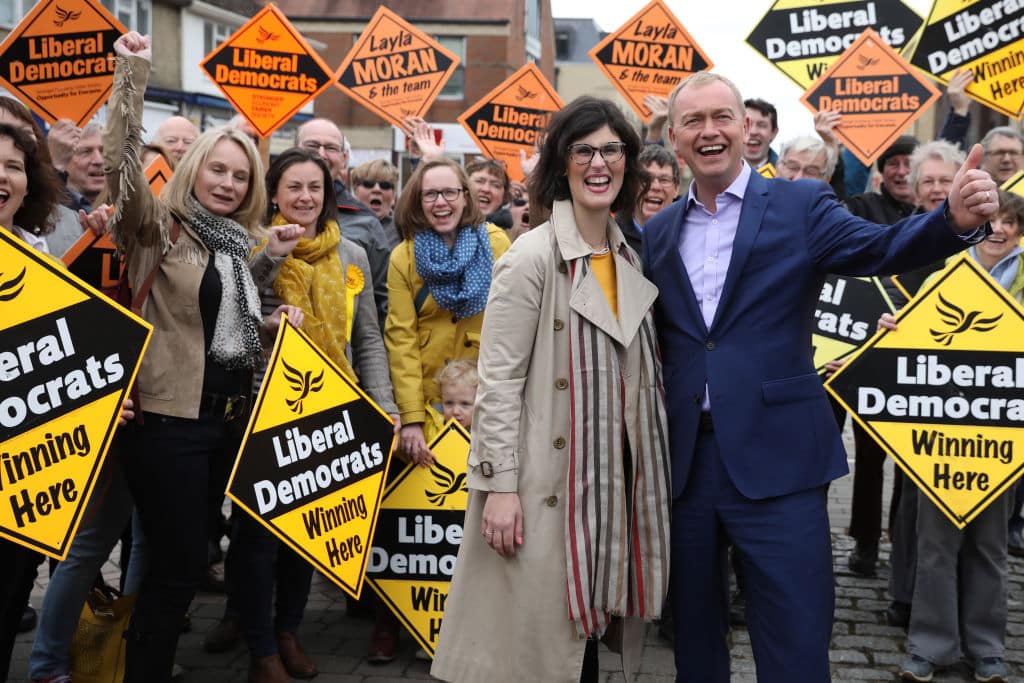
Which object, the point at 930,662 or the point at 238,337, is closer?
the point at 238,337

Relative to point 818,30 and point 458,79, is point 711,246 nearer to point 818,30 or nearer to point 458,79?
point 818,30

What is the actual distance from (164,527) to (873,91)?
19.6ft

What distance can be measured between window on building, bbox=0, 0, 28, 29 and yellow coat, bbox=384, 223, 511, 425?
23713 mm

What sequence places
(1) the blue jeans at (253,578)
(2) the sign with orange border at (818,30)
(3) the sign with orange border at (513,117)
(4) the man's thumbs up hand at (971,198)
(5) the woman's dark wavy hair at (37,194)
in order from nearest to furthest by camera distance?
(4) the man's thumbs up hand at (971,198) → (5) the woman's dark wavy hair at (37,194) → (1) the blue jeans at (253,578) → (2) the sign with orange border at (818,30) → (3) the sign with orange border at (513,117)

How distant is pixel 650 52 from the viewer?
844 centimetres

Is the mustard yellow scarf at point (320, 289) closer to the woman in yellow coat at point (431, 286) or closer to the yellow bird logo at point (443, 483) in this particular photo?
the woman in yellow coat at point (431, 286)

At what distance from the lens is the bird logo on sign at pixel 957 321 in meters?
4.89

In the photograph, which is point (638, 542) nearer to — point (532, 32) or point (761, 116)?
point (761, 116)

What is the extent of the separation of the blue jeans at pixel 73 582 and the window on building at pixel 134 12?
2789 cm

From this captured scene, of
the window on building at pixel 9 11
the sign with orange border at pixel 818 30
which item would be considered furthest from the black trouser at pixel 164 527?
the window on building at pixel 9 11

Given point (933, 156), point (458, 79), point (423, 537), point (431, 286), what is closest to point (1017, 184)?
point (933, 156)

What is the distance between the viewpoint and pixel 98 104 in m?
6.19

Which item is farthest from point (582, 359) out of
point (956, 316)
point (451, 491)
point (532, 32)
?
point (532, 32)

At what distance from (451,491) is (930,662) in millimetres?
2239
